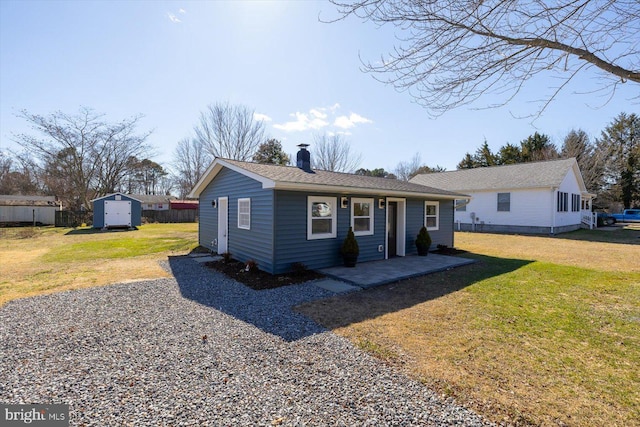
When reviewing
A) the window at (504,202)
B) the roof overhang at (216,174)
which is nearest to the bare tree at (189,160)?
the roof overhang at (216,174)

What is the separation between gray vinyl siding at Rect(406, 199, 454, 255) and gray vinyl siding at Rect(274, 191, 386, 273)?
2.69 meters

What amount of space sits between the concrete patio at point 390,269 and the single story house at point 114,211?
18.9 meters

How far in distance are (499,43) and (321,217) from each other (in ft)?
17.6

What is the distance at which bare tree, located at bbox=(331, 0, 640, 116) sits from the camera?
3305 millimetres

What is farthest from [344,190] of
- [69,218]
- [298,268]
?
[69,218]

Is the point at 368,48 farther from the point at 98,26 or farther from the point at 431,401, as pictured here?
the point at 98,26

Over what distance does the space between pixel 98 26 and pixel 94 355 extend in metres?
10.1

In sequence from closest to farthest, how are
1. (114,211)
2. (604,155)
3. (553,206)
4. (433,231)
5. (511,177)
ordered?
(433,231)
(553,206)
(511,177)
(114,211)
(604,155)

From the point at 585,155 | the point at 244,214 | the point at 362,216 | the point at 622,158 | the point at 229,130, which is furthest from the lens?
the point at 622,158

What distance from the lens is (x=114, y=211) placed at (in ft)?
65.8

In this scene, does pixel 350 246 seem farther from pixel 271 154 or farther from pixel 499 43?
pixel 271 154

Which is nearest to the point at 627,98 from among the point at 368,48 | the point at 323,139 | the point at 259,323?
the point at 368,48

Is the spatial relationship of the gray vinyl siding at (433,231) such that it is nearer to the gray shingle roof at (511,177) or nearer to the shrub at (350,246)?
the shrub at (350,246)

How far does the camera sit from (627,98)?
12.5 ft
